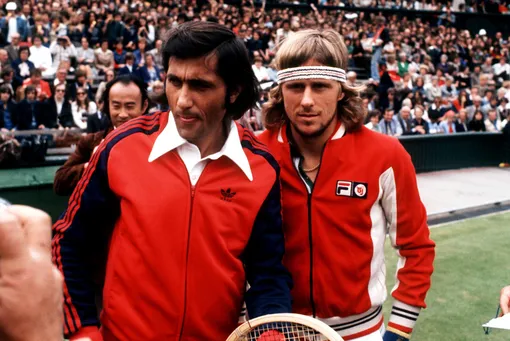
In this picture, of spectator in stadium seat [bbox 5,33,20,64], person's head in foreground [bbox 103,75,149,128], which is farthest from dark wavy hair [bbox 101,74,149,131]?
spectator in stadium seat [bbox 5,33,20,64]

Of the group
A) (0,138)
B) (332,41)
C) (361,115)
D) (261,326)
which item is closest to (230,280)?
(261,326)

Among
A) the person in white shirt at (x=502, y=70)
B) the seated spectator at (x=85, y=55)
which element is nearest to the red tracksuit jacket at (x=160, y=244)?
the seated spectator at (x=85, y=55)

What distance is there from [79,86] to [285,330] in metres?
10.8

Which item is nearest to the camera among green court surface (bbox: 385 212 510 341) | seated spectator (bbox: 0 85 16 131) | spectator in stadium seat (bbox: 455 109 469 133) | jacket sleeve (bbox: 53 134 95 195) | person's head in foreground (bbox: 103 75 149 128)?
jacket sleeve (bbox: 53 134 95 195)

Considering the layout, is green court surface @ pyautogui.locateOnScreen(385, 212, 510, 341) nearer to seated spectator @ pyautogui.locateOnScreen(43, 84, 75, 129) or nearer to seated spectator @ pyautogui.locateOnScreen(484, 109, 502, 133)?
seated spectator @ pyautogui.locateOnScreen(43, 84, 75, 129)

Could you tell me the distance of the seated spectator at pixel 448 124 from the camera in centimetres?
1477

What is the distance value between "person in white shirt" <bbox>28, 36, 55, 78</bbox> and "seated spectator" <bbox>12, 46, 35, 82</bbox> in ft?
1.36

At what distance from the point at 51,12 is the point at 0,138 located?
827 centimetres

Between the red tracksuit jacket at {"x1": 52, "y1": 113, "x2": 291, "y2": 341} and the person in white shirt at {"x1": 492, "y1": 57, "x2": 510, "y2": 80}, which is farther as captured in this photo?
the person in white shirt at {"x1": 492, "y1": 57, "x2": 510, "y2": 80}

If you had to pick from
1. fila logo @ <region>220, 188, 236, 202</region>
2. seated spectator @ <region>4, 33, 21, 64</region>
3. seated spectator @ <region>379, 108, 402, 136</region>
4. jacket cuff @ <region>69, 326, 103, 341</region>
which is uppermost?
fila logo @ <region>220, 188, 236, 202</region>

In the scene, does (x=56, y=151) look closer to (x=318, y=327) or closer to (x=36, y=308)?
(x=318, y=327)

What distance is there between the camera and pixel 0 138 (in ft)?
24.6

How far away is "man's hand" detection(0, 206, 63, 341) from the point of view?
765 millimetres

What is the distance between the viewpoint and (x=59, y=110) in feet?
34.0
